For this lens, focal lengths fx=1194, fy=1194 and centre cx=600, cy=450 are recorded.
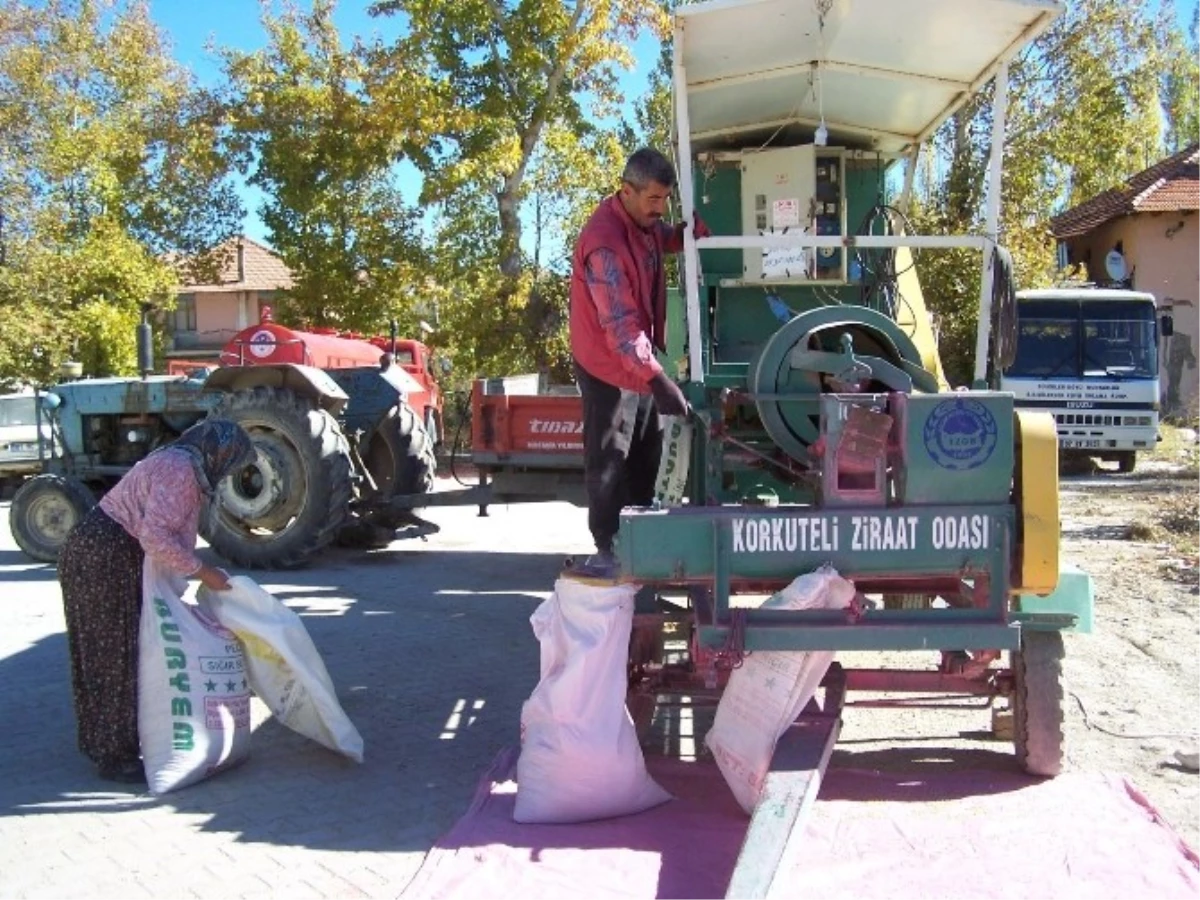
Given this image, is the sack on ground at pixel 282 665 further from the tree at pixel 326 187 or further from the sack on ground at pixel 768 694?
the tree at pixel 326 187

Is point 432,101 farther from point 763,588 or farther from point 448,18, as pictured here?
point 763,588

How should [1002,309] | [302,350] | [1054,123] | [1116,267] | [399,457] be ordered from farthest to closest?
1. [1116,267]
2. [1054,123]
3. [302,350]
4. [399,457]
5. [1002,309]

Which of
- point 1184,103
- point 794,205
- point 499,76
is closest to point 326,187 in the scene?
point 499,76

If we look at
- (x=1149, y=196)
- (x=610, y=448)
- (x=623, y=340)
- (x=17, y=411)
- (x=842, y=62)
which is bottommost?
(x=610, y=448)

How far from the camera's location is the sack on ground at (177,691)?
14.3ft

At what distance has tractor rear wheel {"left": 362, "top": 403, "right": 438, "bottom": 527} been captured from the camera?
10055 mm

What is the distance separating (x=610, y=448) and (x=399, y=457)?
567cm

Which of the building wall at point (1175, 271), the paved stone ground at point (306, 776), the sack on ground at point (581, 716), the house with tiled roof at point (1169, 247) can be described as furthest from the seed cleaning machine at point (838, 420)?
the building wall at point (1175, 271)

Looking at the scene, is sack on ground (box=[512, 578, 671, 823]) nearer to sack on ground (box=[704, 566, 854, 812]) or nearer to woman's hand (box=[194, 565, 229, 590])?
sack on ground (box=[704, 566, 854, 812])

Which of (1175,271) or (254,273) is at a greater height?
(254,273)

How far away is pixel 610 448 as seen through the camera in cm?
467

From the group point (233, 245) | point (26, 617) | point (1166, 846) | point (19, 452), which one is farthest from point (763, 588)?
point (233, 245)

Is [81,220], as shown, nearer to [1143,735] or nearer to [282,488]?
[282,488]

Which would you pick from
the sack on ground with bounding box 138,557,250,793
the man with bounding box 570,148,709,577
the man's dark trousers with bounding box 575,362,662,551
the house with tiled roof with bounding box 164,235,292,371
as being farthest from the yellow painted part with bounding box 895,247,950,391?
the house with tiled roof with bounding box 164,235,292,371
